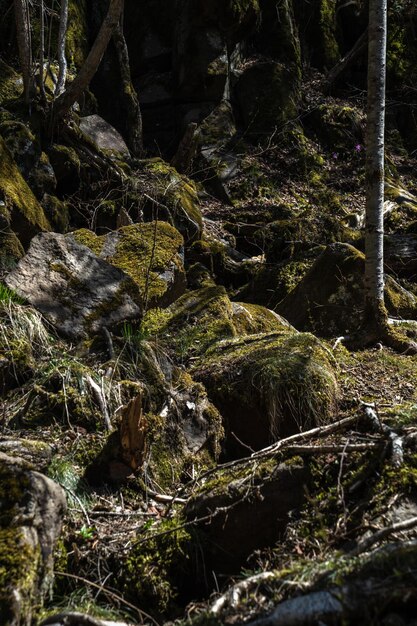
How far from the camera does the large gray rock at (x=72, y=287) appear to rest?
4816 mm

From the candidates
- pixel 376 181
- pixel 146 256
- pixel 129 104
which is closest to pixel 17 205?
pixel 146 256

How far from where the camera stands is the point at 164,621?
9.12ft

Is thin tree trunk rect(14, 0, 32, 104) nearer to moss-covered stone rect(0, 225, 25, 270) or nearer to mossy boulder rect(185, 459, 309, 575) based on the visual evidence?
moss-covered stone rect(0, 225, 25, 270)

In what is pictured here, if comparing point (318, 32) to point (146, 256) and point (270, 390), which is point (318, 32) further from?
point (270, 390)

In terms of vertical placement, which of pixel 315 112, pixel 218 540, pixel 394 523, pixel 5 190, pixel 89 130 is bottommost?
pixel 218 540

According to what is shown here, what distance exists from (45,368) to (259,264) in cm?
597

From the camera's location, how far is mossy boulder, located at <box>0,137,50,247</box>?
232 inches

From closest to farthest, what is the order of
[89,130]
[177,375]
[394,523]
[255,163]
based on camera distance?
[394,523] → [177,375] → [89,130] → [255,163]

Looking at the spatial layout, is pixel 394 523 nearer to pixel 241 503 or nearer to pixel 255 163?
pixel 241 503

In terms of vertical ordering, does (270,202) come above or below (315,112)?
below

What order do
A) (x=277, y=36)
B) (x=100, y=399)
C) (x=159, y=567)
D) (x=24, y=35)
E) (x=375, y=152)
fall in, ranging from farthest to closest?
(x=277, y=36) → (x=24, y=35) → (x=375, y=152) → (x=100, y=399) → (x=159, y=567)

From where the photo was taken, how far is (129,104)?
41.8ft

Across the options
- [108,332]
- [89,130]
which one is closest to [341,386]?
[108,332]

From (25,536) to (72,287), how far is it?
2794 millimetres
